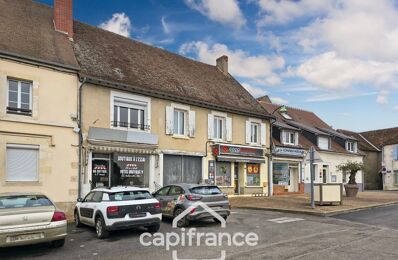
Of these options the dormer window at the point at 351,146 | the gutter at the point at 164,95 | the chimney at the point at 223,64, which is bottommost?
the dormer window at the point at 351,146

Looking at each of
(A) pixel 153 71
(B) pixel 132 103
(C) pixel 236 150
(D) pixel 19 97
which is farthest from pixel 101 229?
(C) pixel 236 150

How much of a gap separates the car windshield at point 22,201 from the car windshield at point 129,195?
73.0 inches

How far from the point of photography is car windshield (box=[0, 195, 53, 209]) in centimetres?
Result: 941

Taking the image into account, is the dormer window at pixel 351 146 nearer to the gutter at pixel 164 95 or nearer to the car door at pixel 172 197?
the gutter at pixel 164 95

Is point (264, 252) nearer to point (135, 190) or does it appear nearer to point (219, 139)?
point (135, 190)

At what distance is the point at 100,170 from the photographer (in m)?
17.3

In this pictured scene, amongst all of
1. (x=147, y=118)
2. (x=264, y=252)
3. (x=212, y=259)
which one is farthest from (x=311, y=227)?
(x=147, y=118)

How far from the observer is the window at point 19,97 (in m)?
14.8

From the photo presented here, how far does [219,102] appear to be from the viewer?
2281 centimetres

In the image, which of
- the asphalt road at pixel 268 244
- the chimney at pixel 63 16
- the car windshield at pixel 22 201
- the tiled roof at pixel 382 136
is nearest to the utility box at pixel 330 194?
the asphalt road at pixel 268 244

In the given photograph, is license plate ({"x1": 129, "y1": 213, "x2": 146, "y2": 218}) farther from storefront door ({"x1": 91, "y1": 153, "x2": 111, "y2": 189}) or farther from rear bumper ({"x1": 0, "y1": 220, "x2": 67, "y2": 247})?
storefront door ({"x1": 91, "y1": 153, "x2": 111, "y2": 189})

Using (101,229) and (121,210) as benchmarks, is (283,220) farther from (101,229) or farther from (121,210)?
(101,229)

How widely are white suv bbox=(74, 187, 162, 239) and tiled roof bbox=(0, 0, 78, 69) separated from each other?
6851 millimetres

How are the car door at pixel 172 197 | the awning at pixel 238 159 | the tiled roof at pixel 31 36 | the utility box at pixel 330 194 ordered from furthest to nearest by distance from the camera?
the awning at pixel 238 159, the utility box at pixel 330 194, the tiled roof at pixel 31 36, the car door at pixel 172 197
